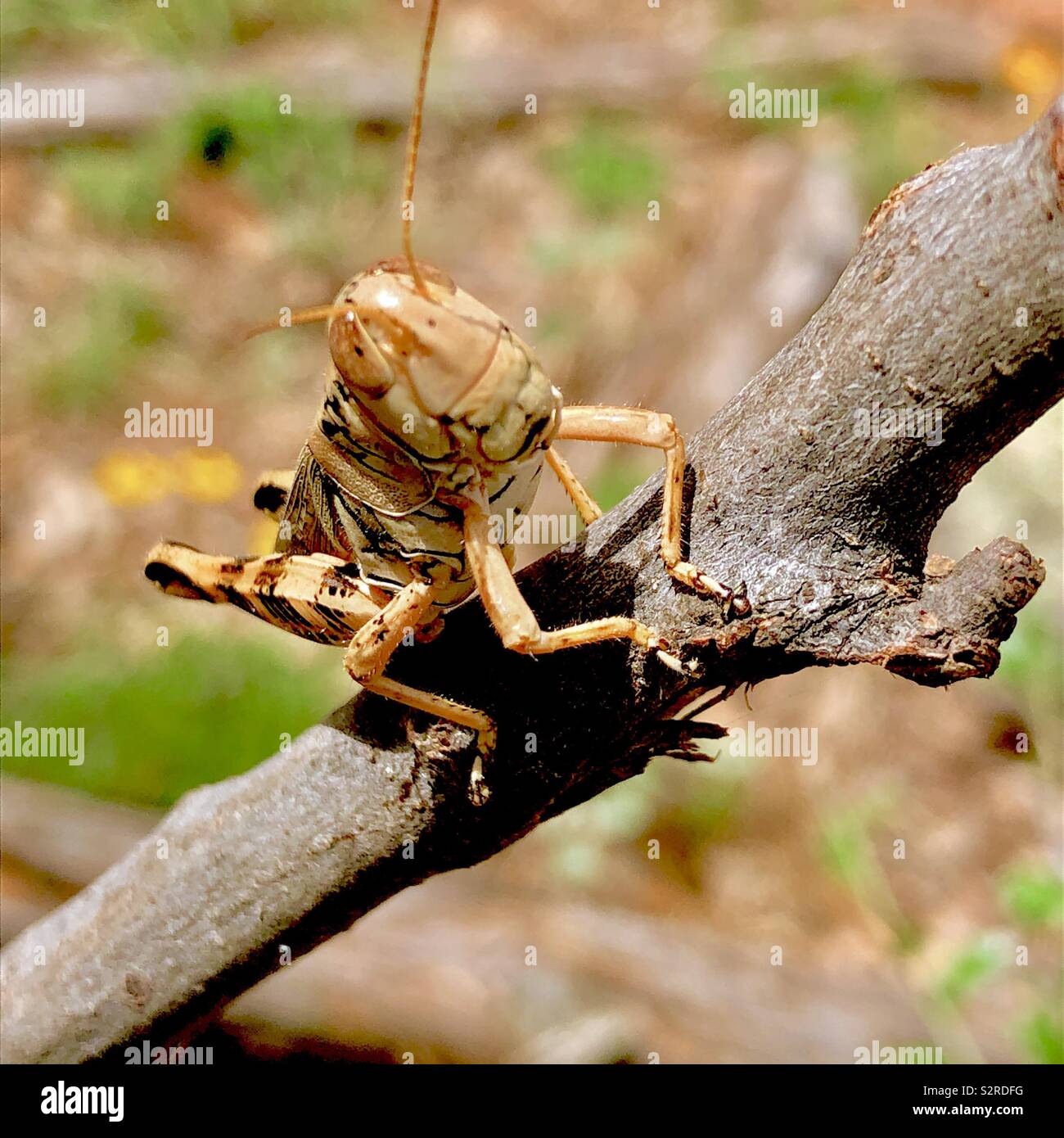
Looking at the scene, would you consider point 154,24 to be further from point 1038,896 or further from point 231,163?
point 1038,896

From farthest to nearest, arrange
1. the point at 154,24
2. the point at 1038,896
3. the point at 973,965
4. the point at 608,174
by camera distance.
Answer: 1. the point at 154,24
2. the point at 608,174
3. the point at 1038,896
4. the point at 973,965

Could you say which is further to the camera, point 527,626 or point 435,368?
point 435,368

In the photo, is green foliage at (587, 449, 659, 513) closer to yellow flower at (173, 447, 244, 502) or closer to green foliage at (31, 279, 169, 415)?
yellow flower at (173, 447, 244, 502)

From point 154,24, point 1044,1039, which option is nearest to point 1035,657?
point 1044,1039

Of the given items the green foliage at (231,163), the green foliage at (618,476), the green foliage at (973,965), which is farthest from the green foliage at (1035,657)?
→ the green foliage at (231,163)

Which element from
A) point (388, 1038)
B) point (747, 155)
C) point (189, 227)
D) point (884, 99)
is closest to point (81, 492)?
point (189, 227)

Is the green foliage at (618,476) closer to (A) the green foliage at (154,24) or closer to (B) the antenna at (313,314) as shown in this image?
(B) the antenna at (313,314)

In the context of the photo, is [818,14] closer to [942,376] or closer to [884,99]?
[884,99]

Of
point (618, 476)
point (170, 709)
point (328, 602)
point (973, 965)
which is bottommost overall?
point (973, 965)
